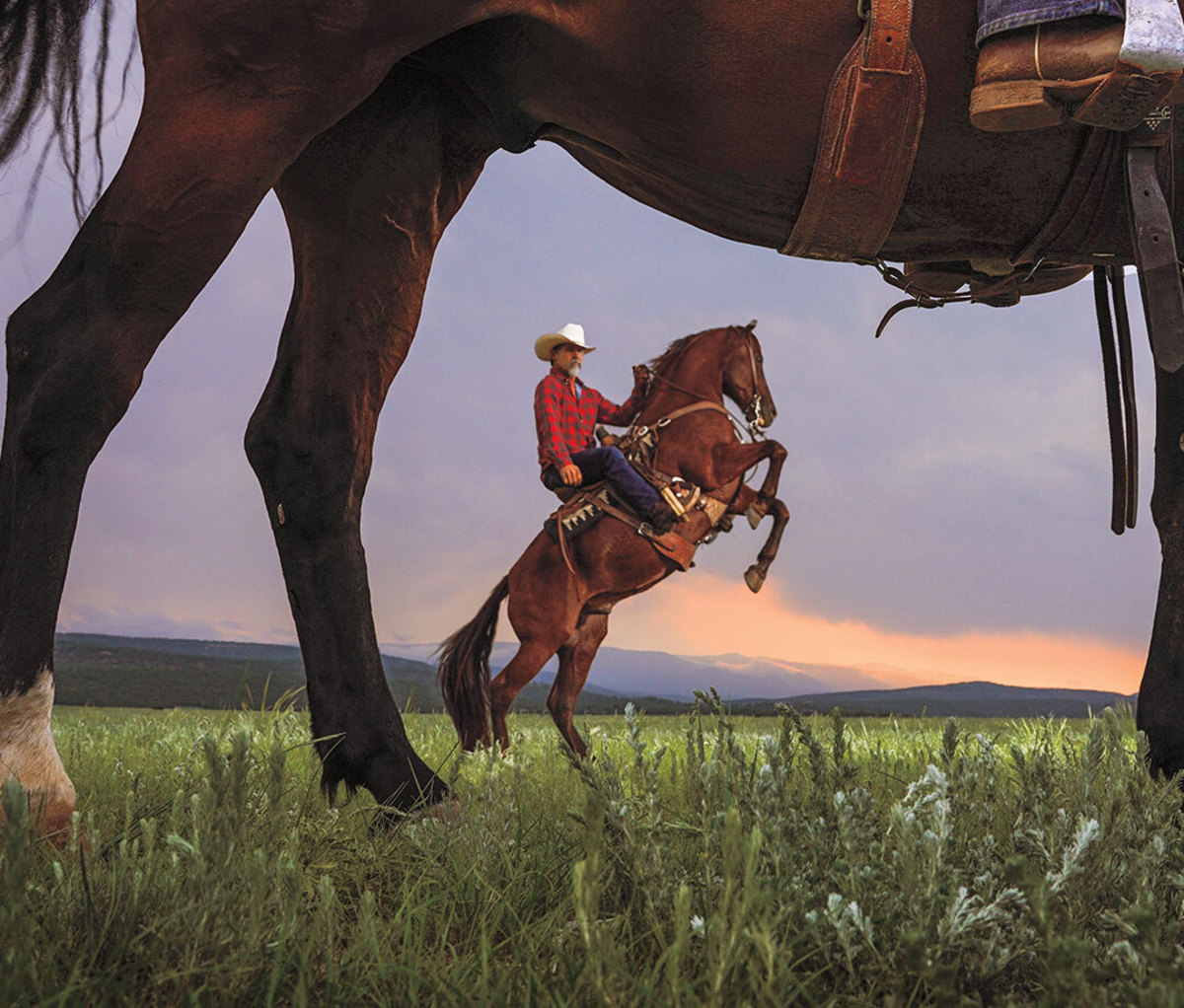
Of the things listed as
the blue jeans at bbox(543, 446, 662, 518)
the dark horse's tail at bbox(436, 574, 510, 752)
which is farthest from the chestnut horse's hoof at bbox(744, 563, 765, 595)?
the dark horse's tail at bbox(436, 574, 510, 752)

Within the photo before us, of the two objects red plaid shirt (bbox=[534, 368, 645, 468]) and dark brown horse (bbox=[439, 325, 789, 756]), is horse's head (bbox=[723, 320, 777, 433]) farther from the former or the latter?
red plaid shirt (bbox=[534, 368, 645, 468])

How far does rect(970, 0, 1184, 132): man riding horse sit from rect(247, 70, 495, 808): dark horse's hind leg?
1.47 m

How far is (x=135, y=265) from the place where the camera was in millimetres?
2223

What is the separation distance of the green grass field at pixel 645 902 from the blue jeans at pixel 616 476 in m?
4.52

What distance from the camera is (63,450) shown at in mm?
2143

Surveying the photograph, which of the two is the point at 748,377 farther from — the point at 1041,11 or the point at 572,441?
the point at 1041,11

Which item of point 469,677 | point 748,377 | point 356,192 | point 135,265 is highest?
point 748,377

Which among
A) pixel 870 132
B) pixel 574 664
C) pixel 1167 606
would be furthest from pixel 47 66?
pixel 574 664

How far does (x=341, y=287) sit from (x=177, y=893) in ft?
6.72

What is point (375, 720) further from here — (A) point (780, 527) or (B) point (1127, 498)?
(A) point (780, 527)

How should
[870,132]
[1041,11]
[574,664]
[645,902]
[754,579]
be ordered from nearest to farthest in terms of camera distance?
[645,902] < [1041,11] < [870,132] < [574,664] < [754,579]

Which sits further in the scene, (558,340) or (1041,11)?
(558,340)

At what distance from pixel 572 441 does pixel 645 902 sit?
17.5 feet

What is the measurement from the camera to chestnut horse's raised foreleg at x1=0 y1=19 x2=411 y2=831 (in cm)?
213
